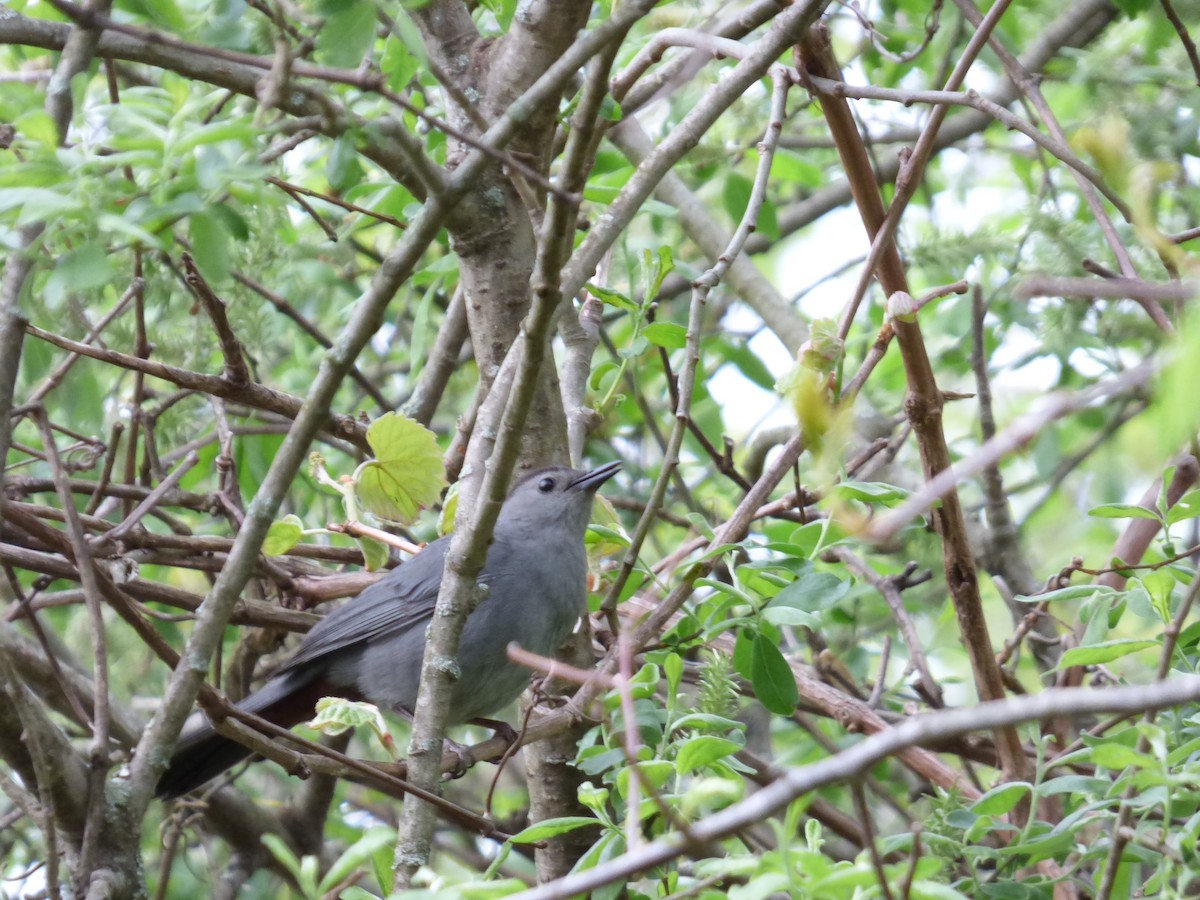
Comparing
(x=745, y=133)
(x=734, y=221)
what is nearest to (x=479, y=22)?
(x=734, y=221)

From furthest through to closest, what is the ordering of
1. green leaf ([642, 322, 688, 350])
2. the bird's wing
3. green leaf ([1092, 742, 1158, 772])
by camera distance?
the bird's wing
green leaf ([642, 322, 688, 350])
green leaf ([1092, 742, 1158, 772])

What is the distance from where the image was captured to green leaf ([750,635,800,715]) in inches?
108

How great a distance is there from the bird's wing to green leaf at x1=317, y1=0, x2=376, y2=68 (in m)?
2.21

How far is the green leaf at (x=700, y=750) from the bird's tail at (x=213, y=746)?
2.08 metres

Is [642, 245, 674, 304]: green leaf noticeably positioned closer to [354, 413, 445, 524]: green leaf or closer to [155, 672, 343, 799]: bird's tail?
[354, 413, 445, 524]: green leaf

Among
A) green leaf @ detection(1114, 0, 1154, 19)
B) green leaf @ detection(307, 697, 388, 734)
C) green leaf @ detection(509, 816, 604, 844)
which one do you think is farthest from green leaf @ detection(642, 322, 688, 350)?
green leaf @ detection(1114, 0, 1154, 19)

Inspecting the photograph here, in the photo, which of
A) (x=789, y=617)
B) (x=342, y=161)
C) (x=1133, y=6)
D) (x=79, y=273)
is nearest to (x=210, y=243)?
(x=79, y=273)

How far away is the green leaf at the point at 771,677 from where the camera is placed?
276 cm

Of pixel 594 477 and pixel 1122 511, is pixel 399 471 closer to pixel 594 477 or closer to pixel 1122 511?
pixel 594 477

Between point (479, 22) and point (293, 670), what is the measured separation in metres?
2.24

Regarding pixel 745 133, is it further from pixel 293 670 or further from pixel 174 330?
pixel 293 670

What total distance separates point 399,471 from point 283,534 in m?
0.38

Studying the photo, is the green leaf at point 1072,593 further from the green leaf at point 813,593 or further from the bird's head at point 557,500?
the bird's head at point 557,500

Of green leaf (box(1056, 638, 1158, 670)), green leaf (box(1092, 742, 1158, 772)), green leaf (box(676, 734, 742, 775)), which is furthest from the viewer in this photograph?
green leaf (box(1056, 638, 1158, 670))
